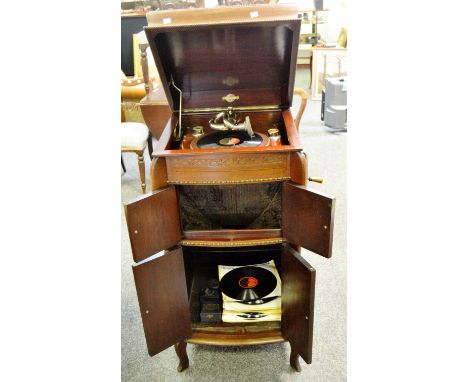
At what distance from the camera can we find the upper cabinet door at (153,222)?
1095mm

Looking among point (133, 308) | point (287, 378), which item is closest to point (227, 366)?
point (287, 378)

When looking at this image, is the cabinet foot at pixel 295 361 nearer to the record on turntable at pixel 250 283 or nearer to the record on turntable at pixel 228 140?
the record on turntable at pixel 250 283

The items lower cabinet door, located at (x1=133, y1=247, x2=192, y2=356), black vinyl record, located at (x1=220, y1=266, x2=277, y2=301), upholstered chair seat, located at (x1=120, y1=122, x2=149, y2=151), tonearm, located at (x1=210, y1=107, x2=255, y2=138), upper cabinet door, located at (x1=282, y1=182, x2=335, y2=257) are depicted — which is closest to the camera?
upper cabinet door, located at (x1=282, y1=182, x2=335, y2=257)

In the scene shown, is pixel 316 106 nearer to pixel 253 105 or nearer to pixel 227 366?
pixel 253 105

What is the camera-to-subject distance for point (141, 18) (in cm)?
435

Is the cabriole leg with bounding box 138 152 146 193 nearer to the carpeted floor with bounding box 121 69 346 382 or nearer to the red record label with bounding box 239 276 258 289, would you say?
the carpeted floor with bounding box 121 69 346 382

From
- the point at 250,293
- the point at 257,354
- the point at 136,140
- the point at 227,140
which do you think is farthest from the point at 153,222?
the point at 136,140

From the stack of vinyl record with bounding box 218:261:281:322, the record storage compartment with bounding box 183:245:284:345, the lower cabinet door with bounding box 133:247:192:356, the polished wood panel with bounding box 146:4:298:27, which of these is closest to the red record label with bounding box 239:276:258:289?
the stack of vinyl record with bounding box 218:261:281:322

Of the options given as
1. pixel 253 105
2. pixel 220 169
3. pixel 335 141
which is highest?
pixel 253 105

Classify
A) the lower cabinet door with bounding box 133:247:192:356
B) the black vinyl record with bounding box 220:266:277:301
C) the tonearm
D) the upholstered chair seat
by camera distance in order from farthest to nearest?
1. the upholstered chair seat
2. the black vinyl record with bounding box 220:266:277:301
3. the tonearm
4. the lower cabinet door with bounding box 133:247:192:356

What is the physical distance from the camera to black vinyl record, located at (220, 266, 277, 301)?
1.44 metres

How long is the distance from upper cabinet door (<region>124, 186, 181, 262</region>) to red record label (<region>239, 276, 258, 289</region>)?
374mm

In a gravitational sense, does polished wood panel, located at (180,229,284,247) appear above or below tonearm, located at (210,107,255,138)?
below

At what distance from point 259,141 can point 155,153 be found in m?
0.35
